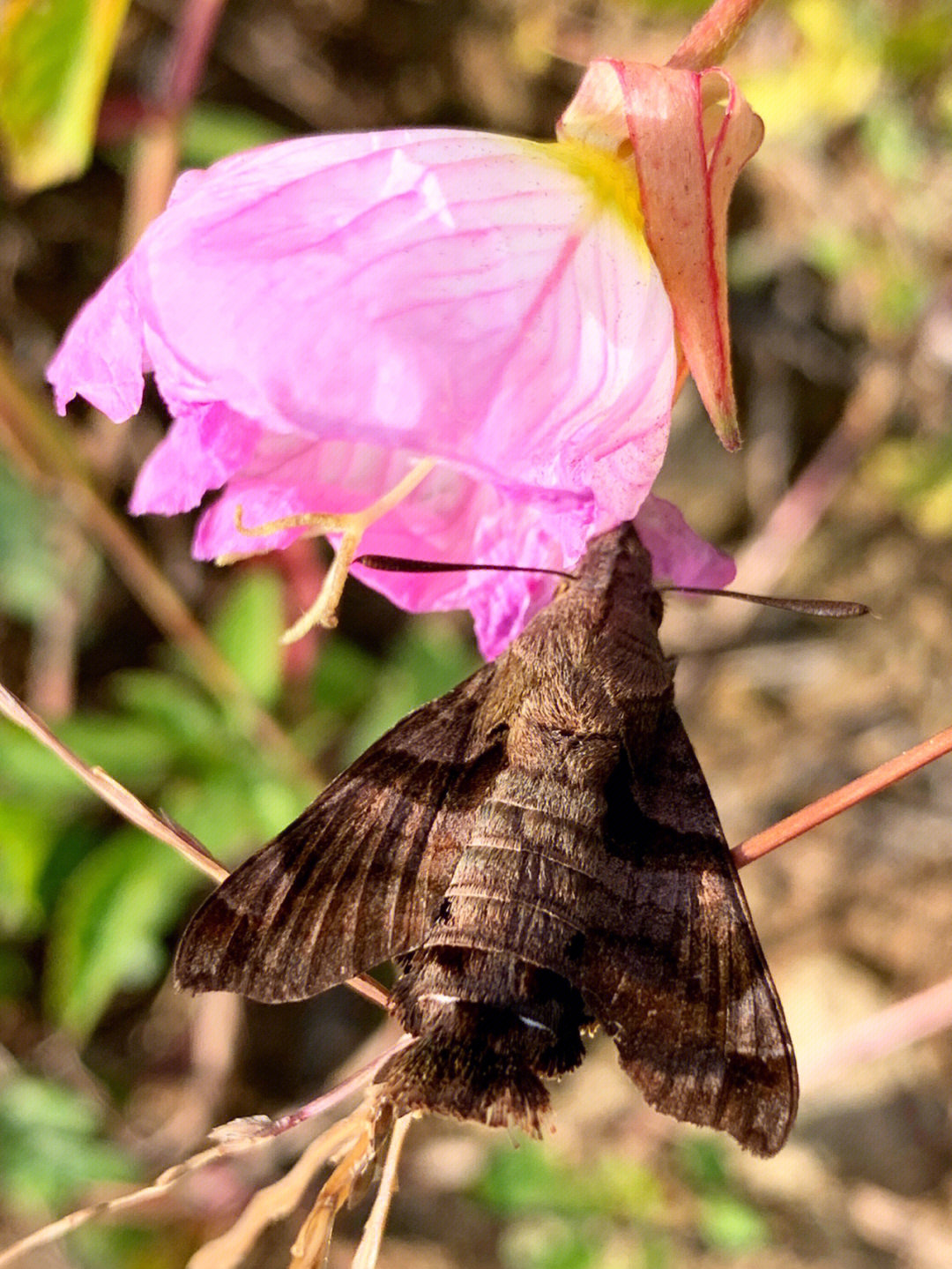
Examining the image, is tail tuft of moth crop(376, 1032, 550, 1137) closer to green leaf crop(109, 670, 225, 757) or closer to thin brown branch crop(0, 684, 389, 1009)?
thin brown branch crop(0, 684, 389, 1009)

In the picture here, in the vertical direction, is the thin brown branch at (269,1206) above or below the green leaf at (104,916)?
above

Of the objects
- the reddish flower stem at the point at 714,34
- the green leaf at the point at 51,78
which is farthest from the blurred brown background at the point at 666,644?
the reddish flower stem at the point at 714,34

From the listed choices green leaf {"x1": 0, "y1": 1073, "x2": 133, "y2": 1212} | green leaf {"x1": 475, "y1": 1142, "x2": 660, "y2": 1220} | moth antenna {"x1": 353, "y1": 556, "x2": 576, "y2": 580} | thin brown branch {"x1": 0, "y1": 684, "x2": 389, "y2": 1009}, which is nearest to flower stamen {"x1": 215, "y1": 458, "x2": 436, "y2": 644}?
moth antenna {"x1": 353, "y1": 556, "x2": 576, "y2": 580}

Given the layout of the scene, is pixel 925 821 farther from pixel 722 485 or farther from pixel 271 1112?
pixel 271 1112

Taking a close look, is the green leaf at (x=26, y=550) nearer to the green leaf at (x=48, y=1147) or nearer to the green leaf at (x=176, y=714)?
the green leaf at (x=176, y=714)

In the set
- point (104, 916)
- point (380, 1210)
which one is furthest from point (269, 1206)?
point (104, 916)

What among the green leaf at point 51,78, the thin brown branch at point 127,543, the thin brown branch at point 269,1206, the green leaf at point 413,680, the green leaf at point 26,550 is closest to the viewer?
the thin brown branch at point 269,1206
